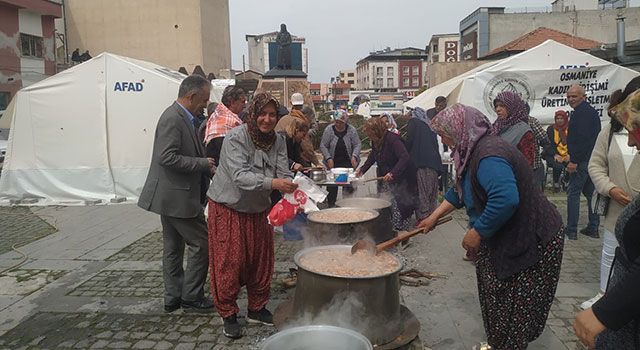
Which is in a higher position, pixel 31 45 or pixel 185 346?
pixel 31 45

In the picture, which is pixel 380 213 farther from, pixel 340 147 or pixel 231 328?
pixel 340 147

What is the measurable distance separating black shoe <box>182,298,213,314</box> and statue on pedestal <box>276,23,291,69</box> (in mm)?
9579

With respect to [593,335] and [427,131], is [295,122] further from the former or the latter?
[593,335]

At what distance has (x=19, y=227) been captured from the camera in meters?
7.77

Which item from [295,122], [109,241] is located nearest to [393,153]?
[295,122]

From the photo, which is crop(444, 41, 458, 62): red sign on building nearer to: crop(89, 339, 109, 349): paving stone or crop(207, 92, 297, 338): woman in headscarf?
crop(207, 92, 297, 338): woman in headscarf

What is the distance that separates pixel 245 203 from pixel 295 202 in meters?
0.49

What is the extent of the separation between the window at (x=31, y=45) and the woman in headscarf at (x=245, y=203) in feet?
85.9

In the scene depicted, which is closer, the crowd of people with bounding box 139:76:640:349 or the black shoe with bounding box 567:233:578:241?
the crowd of people with bounding box 139:76:640:349

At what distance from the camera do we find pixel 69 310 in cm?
440

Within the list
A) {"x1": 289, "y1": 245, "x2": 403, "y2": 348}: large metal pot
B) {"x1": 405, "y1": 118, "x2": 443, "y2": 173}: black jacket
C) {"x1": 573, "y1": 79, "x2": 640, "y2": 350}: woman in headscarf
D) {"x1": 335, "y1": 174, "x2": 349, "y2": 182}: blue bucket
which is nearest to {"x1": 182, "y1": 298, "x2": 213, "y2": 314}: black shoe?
{"x1": 289, "y1": 245, "x2": 403, "y2": 348}: large metal pot

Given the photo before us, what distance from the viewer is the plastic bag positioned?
12.5 ft

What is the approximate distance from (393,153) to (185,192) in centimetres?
348

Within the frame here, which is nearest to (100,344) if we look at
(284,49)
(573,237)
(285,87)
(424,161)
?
(424,161)
